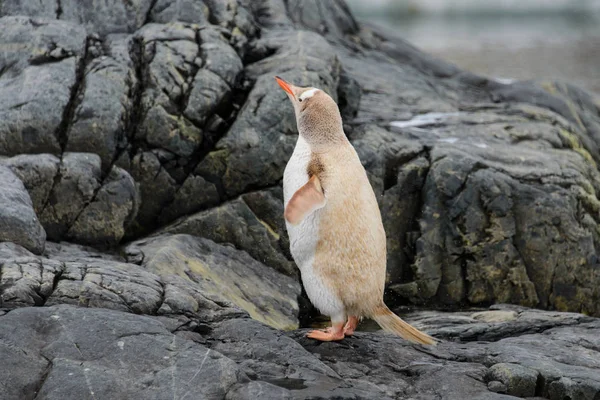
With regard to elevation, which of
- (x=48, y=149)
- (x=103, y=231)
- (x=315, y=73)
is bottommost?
(x=103, y=231)

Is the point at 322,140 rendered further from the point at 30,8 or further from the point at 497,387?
the point at 30,8

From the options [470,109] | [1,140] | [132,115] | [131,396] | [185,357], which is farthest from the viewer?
[470,109]

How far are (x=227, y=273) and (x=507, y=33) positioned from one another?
28.9 metres

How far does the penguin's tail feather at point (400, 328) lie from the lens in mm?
5258

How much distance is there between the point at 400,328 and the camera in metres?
5.29

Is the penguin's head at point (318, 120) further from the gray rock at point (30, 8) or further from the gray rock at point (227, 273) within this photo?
the gray rock at point (30, 8)

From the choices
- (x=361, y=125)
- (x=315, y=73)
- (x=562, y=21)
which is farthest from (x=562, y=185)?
(x=562, y=21)

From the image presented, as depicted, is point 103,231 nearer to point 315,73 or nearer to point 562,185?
point 315,73

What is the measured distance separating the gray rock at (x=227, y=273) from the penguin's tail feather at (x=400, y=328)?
131cm

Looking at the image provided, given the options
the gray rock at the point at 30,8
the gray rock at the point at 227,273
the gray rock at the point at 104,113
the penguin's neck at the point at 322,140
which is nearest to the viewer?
the penguin's neck at the point at 322,140

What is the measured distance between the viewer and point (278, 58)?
8375mm

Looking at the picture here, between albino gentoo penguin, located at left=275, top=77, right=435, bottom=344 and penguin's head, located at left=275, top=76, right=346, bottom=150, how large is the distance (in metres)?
0.22

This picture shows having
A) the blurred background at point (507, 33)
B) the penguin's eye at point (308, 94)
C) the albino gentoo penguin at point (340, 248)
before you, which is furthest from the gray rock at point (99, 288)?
the blurred background at point (507, 33)

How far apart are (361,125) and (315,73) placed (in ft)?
2.45
